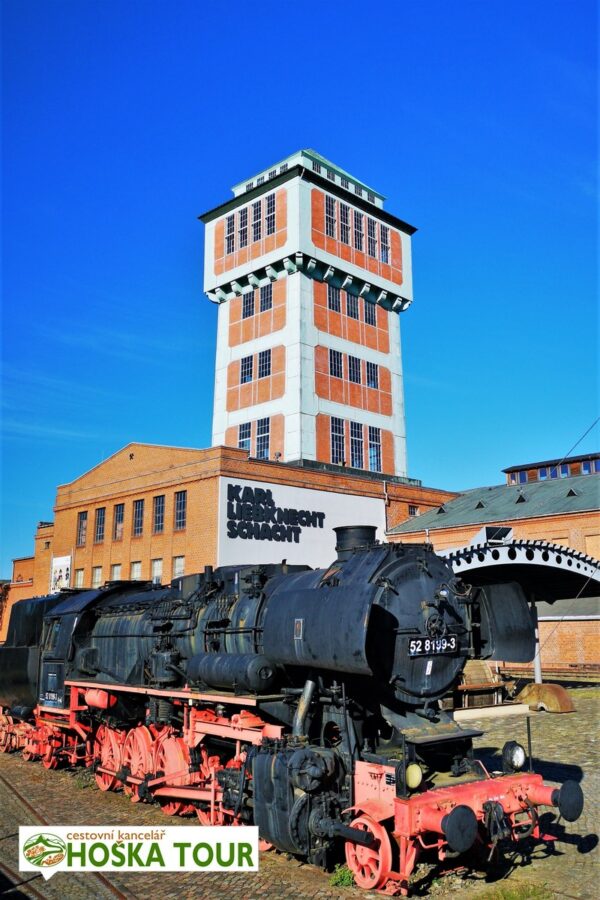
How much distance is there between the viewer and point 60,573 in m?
42.2

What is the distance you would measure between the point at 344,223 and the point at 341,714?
4161 cm

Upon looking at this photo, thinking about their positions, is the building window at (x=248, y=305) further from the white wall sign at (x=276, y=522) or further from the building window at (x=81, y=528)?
the building window at (x=81, y=528)

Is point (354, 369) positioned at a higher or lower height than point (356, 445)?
higher

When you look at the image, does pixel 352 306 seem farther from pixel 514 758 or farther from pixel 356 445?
pixel 514 758

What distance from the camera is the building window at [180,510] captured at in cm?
3425

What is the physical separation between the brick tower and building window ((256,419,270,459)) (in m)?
0.07

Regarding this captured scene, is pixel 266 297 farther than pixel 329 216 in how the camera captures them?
No

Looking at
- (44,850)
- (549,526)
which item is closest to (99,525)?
(549,526)

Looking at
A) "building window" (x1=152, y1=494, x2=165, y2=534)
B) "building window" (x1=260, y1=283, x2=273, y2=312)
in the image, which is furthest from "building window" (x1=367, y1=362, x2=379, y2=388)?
"building window" (x1=152, y1=494, x2=165, y2=534)

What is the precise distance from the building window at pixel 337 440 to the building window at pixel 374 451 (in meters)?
2.69

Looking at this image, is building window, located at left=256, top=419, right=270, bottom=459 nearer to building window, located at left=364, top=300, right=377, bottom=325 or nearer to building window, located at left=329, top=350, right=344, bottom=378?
building window, located at left=329, top=350, right=344, bottom=378

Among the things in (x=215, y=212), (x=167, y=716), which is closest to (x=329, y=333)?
(x=215, y=212)

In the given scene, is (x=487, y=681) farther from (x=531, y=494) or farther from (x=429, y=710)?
(x=531, y=494)

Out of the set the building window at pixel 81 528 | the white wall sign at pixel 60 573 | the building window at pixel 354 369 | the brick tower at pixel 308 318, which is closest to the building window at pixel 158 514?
the building window at pixel 81 528
